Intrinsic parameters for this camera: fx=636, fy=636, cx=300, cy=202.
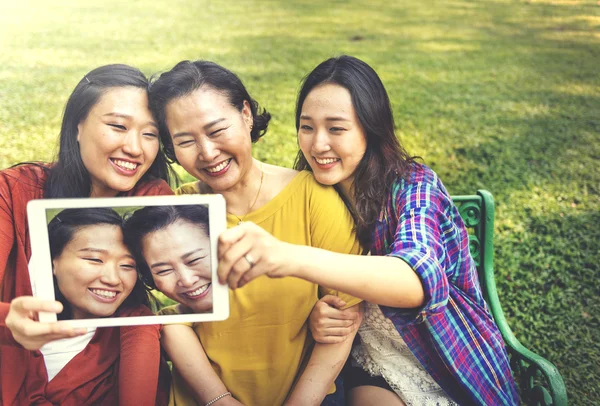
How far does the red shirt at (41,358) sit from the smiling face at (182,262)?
0.46ft

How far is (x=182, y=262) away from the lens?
4.97ft

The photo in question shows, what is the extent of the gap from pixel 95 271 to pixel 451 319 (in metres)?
0.97

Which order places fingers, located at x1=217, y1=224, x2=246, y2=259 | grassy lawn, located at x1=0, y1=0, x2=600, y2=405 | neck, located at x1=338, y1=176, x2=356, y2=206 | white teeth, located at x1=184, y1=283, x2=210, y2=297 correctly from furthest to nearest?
grassy lawn, located at x1=0, y1=0, x2=600, y2=405
neck, located at x1=338, y1=176, x2=356, y2=206
white teeth, located at x1=184, y1=283, x2=210, y2=297
fingers, located at x1=217, y1=224, x2=246, y2=259

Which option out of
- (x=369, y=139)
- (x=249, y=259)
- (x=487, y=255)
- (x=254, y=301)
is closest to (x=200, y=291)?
(x=249, y=259)

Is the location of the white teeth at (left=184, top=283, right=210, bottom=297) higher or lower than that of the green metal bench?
higher

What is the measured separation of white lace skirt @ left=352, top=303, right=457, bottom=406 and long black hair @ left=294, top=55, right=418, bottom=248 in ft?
0.82

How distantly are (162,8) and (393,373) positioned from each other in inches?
358

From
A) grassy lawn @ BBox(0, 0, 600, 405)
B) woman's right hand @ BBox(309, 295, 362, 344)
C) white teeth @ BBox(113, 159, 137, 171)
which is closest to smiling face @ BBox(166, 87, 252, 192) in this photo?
white teeth @ BBox(113, 159, 137, 171)

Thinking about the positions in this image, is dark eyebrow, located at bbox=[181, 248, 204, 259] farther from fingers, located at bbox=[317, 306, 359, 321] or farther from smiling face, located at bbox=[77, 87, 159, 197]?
fingers, located at bbox=[317, 306, 359, 321]

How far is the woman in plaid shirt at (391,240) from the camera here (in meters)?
1.76

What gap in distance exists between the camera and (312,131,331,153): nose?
5.82ft

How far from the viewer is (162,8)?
9.91m

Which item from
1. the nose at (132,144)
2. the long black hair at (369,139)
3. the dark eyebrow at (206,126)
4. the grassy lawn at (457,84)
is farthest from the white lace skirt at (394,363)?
the grassy lawn at (457,84)

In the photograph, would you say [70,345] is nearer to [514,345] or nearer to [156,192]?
[156,192]
